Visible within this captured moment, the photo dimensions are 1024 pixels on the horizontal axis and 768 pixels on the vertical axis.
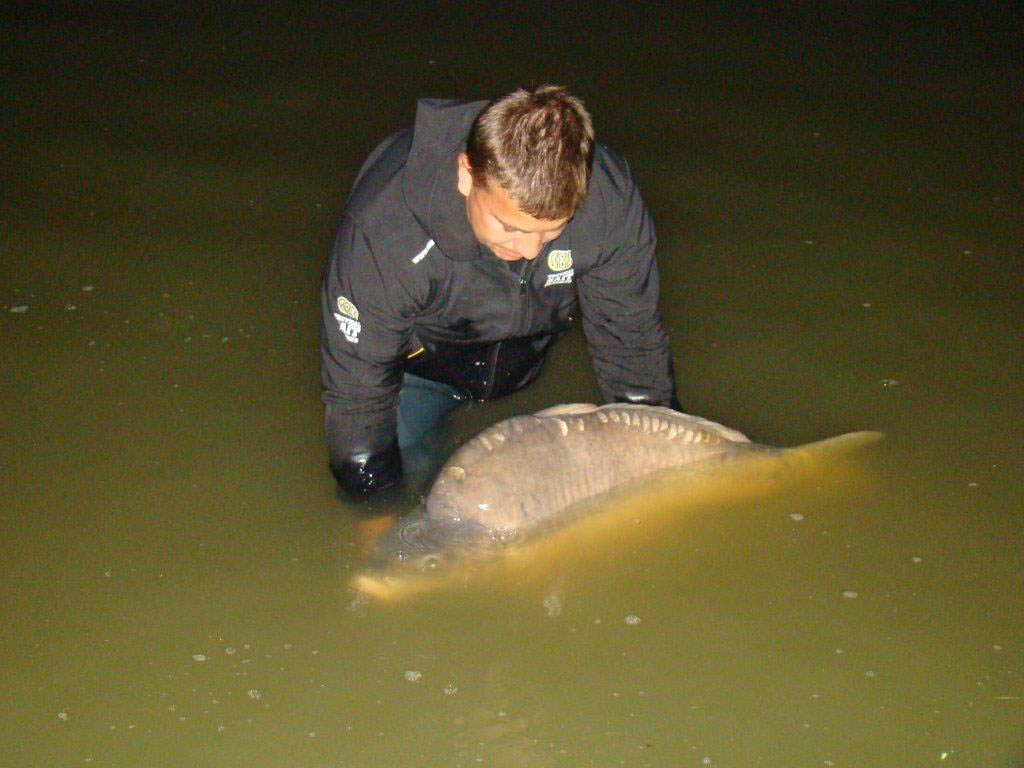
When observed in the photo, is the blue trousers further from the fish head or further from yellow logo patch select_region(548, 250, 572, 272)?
yellow logo patch select_region(548, 250, 572, 272)

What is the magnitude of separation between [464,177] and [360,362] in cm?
54

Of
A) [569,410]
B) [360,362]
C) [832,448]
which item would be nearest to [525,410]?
[569,410]

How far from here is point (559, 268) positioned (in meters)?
2.63

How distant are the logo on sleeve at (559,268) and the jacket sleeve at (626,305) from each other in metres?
0.06

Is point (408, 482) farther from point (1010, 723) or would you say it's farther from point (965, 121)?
point (965, 121)

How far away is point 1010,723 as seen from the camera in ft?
7.78

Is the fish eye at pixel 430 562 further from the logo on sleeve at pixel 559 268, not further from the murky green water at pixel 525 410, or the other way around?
the logo on sleeve at pixel 559 268

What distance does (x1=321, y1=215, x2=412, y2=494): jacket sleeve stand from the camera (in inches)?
99.2

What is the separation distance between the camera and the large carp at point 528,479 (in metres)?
2.60

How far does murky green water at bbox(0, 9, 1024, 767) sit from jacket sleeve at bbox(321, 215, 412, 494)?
204 millimetres

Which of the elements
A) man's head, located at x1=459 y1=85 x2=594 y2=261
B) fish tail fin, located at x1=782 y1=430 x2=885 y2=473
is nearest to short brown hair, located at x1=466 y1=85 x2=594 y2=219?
man's head, located at x1=459 y1=85 x2=594 y2=261

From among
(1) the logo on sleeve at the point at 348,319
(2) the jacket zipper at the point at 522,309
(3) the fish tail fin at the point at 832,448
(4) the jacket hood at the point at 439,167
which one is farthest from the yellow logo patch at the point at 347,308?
(3) the fish tail fin at the point at 832,448

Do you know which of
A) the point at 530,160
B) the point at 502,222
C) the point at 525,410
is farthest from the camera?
the point at 525,410

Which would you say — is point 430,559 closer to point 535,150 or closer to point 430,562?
point 430,562
